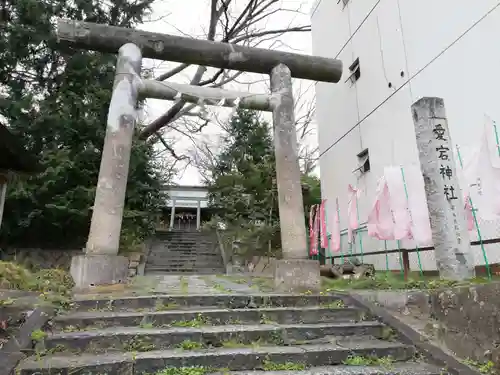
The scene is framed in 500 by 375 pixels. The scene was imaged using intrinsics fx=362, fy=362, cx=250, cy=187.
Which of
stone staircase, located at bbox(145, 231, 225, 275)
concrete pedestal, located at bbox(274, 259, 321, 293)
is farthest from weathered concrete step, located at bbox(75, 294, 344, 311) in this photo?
stone staircase, located at bbox(145, 231, 225, 275)

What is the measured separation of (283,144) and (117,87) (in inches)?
135

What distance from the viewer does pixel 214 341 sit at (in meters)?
3.80

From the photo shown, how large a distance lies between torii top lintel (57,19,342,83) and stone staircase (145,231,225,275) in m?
7.90

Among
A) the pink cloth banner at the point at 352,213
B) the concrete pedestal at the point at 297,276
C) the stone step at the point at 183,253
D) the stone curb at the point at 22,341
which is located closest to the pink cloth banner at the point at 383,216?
the concrete pedestal at the point at 297,276

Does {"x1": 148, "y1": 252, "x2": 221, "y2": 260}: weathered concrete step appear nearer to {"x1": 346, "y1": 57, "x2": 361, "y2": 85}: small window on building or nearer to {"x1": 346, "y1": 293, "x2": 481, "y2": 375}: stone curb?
{"x1": 346, "y1": 57, "x2": 361, "y2": 85}: small window on building

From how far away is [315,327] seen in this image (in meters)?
4.16

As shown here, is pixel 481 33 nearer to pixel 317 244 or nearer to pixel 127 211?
pixel 317 244

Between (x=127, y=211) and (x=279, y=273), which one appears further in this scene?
(x=127, y=211)

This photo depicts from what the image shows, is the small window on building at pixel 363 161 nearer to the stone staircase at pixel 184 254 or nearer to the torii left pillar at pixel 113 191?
the torii left pillar at pixel 113 191

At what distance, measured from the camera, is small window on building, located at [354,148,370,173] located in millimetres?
10227

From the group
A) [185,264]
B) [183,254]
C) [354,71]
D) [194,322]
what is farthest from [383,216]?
[183,254]

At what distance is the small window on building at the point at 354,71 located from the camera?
1098 centimetres

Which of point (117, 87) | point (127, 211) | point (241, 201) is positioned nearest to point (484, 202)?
point (117, 87)

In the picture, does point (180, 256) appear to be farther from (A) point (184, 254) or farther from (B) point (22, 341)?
(B) point (22, 341)
